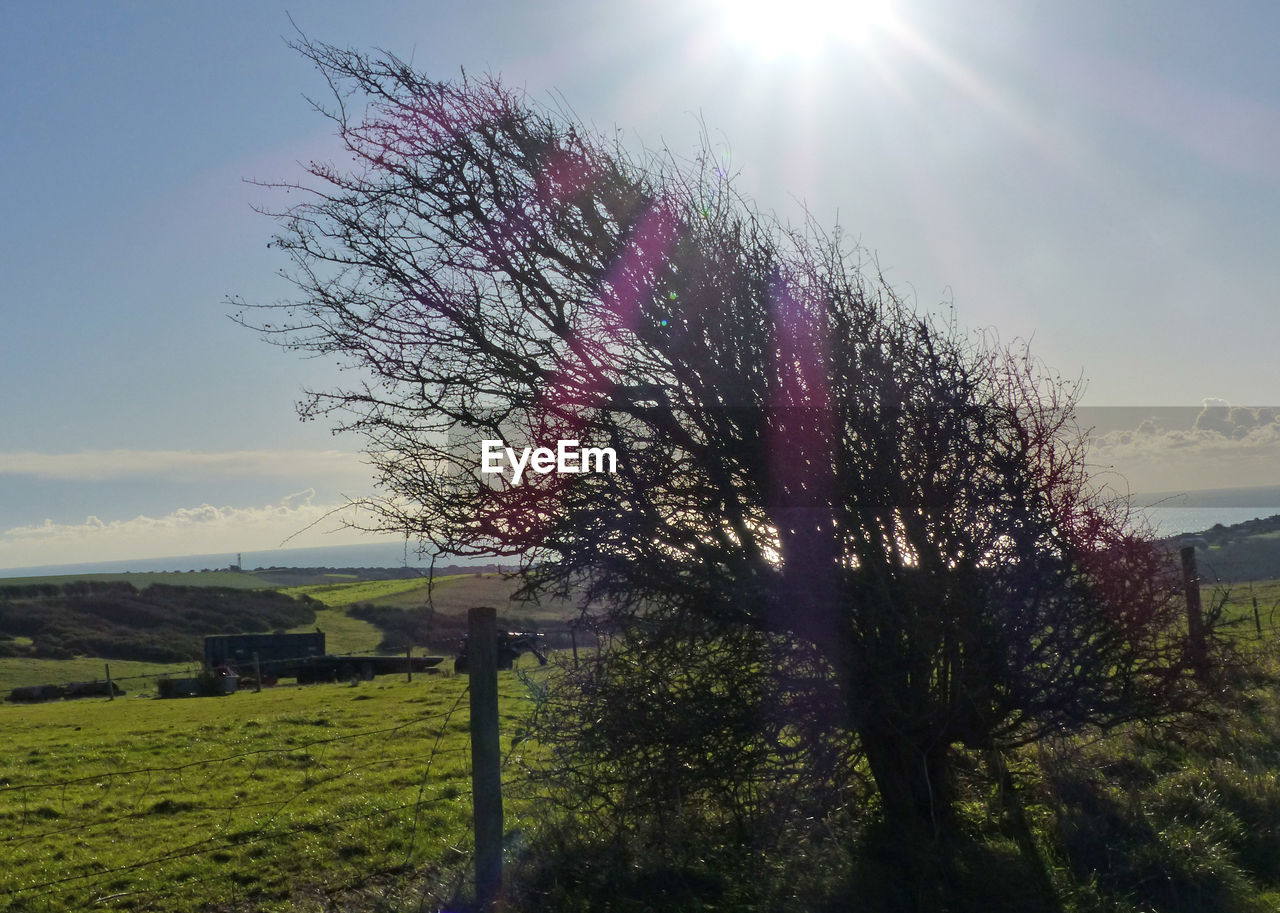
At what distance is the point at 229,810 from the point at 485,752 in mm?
6260

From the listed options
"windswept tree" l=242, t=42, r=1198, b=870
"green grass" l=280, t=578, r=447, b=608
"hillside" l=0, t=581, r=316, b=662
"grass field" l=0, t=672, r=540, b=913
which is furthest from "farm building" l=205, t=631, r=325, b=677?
"windswept tree" l=242, t=42, r=1198, b=870

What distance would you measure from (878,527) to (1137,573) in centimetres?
175

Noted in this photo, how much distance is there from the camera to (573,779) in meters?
6.21

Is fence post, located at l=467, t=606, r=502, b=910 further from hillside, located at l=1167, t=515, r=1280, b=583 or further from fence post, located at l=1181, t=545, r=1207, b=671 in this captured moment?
hillside, located at l=1167, t=515, r=1280, b=583

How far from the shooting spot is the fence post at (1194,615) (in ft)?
20.3

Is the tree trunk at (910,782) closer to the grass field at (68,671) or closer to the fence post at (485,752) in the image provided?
the fence post at (485,752)

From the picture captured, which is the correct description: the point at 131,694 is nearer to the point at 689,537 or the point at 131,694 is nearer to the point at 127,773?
the point at 127,773

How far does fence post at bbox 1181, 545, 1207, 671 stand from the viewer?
6.18 meters

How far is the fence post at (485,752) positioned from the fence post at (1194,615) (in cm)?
427

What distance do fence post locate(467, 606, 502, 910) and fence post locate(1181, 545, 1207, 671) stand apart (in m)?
4.27

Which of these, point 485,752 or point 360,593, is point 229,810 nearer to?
point 485,752

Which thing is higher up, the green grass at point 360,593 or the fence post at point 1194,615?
the fence post at point 1194,615

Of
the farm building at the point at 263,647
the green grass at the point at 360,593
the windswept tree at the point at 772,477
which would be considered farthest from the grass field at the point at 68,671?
the windswept tree at the point at 772,477

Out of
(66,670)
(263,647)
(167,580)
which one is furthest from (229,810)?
(167,580)
